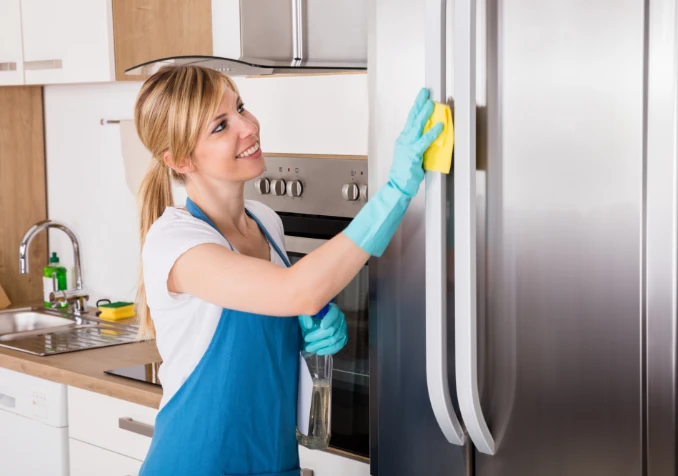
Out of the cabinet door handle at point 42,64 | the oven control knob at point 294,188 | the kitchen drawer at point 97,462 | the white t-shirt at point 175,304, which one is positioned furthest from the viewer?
the cabinet door handle at point 42,64

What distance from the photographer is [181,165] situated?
59.1 inches

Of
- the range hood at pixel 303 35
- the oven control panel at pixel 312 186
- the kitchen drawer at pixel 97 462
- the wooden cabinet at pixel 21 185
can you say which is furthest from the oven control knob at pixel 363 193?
the wooden cabinet at pixel 21 185

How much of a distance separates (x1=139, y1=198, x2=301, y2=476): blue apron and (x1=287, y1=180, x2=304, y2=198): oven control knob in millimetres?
493

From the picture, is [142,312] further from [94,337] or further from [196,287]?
[94,337]

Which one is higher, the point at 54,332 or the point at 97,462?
the point at 54,332

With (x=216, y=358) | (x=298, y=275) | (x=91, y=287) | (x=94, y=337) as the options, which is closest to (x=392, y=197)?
(x=298, y=275)

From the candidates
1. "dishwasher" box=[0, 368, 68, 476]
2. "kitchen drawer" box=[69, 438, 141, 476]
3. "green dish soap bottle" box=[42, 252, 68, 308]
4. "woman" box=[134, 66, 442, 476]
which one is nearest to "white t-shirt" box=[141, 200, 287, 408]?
"woman" box=[134, 66, 442, 476]

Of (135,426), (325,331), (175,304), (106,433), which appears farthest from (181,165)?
(106,433)

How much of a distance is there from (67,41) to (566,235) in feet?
6.12

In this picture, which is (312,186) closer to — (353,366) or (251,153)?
(353,366)

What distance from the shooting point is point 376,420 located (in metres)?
1.45

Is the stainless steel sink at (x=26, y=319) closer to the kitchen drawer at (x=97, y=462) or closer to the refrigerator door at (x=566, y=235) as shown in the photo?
the kitchen drawer at (x=97, y=462)

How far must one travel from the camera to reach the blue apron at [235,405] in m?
1.50

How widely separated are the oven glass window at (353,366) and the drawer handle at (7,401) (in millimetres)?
976
